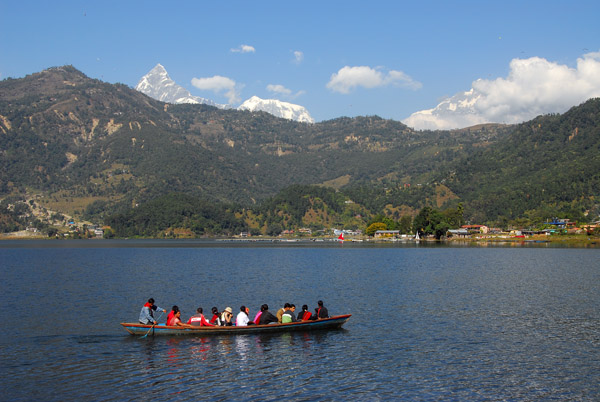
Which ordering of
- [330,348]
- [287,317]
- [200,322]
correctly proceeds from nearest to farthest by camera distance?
[330,348] → [200,322] → [287,317]

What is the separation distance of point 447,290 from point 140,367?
52616 millimetres

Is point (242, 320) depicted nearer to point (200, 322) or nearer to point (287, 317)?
point (200, 322)

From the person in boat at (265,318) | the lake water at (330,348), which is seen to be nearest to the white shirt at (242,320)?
the lake water at (330,348)

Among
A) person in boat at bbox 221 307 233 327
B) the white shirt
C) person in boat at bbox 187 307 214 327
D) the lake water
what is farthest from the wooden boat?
person in boat at bbox 221 307 233 327

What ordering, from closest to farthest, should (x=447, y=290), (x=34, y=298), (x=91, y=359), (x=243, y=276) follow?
(x=91, y=359) < (x=34, y=298) < (x=447, y=290) < (x=243, y=276)

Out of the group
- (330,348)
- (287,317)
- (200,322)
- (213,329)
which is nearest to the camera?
(330,348)

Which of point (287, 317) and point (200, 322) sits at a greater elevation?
point (287, 317)

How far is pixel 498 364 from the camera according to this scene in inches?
1582

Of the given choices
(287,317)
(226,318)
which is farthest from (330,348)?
(226,318)

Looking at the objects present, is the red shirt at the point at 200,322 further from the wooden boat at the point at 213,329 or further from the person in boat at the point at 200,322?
the wooden boat at the point at 213,329

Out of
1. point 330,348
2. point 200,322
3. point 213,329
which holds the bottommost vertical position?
point 330,348

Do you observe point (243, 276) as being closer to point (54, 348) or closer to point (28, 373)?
point (54, 348)

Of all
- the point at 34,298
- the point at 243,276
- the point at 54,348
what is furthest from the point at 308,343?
the point at 243,276

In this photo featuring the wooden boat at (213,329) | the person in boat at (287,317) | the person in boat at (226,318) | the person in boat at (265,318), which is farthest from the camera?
the person in boat at (287,317)
